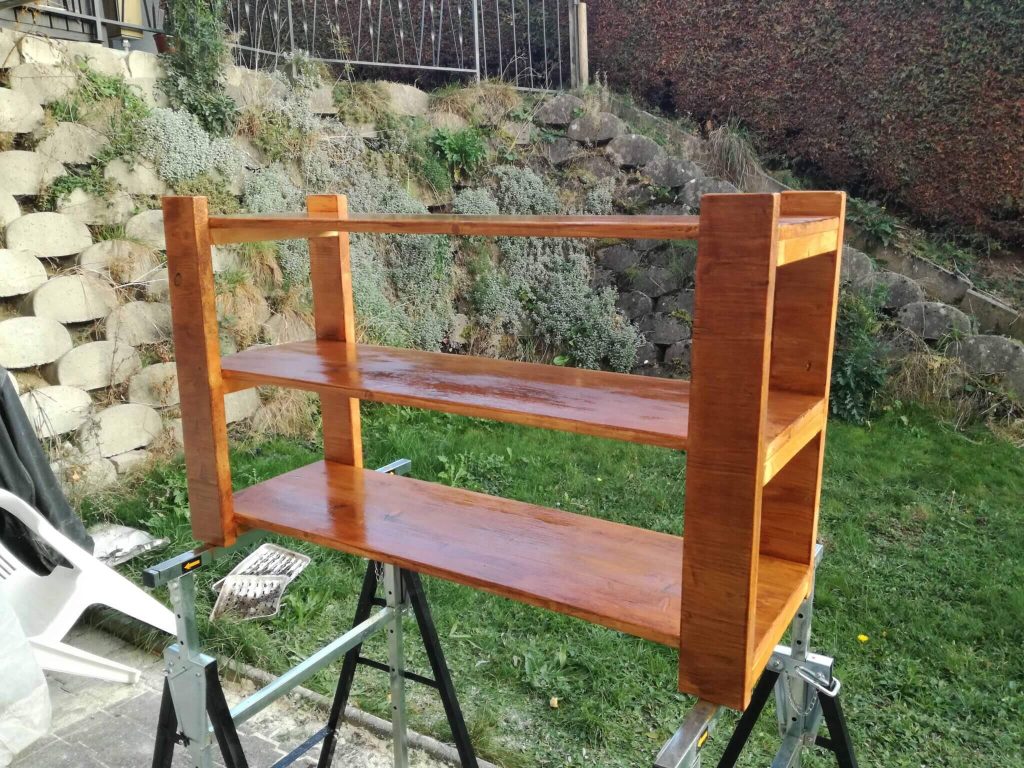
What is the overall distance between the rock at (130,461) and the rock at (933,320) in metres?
5.30

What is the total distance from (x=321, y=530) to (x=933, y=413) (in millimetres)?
5166

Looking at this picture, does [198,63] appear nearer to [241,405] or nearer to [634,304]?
[241,405]

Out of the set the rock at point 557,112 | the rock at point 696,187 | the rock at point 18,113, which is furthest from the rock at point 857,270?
the rock at point 18,113

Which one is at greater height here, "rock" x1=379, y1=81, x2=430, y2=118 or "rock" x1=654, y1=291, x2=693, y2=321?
→ "rock" x1=379, y1=81, x2=430, y2=118

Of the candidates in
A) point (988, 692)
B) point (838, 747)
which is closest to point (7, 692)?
point (838, 747)

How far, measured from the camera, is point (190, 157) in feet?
16.1

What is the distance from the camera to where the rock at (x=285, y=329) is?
17.2 feet

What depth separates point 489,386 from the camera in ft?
5.64

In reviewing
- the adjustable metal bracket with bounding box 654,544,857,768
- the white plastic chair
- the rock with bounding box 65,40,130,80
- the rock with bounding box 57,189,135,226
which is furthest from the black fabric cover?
the adjustable metal bracket with bounding box 654,544,857,768

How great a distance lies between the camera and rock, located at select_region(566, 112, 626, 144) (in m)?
7.41

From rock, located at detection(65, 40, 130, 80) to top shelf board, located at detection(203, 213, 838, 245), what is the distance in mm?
3478

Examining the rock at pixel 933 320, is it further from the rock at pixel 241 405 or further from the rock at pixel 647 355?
the rock at pixel 241 405

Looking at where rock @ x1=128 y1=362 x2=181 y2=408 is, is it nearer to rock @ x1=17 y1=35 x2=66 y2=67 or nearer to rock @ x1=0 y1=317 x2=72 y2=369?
rock @ x1=0 y1=317 x2=72 y2=369

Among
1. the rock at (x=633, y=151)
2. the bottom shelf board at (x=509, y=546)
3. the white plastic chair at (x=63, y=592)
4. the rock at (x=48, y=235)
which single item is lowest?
the white plastic chair at (x=63, y=592)
